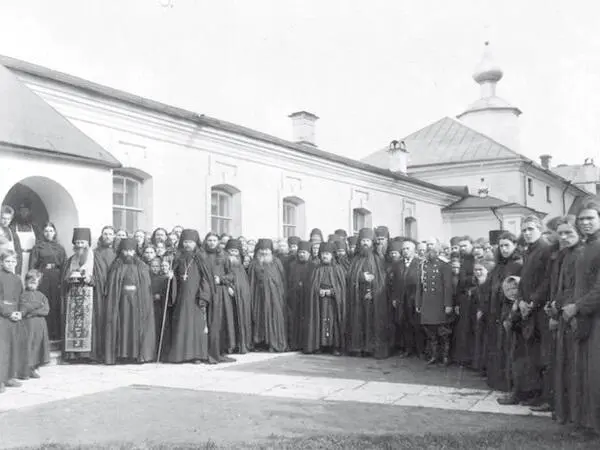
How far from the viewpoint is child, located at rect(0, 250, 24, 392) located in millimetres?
7641

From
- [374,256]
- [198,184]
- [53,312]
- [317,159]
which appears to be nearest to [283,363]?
[374,256]

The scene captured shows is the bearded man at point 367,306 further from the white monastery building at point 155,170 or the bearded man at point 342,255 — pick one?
the white monastery building at point 155,170

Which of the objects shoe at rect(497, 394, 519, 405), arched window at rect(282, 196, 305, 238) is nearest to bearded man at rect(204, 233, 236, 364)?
shoe at rect(497, 394, 519, 405)

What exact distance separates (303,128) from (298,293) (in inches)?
441

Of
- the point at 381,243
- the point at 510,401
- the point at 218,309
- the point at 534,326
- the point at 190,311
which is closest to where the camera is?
the point at 534,326

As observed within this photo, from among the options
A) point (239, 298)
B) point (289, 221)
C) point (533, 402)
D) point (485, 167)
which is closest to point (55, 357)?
point (239, 298)

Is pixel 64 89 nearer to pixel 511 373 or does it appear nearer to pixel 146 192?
pixel 146 192

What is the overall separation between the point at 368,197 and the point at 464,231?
828cm

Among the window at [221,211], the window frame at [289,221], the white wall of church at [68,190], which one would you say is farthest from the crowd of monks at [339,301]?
the window frame at [289,221]

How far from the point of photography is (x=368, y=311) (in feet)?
36.2

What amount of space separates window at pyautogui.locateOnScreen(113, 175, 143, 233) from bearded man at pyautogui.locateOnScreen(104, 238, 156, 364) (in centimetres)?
250

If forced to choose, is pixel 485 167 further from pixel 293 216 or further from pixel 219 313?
pixel 219 313

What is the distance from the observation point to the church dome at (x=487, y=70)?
41250 mm

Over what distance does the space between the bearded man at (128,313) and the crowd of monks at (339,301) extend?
2 cm
